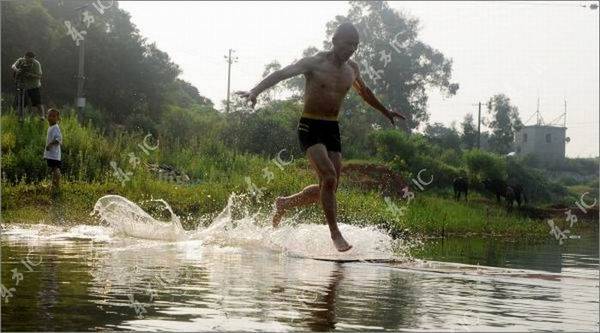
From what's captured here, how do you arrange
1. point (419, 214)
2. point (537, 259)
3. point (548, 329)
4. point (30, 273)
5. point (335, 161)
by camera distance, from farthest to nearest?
point (419, 214) → point (537, 259) → point (335, 161) → point (30, 273) → point (548, 329)

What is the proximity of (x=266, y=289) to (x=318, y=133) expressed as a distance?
292cm

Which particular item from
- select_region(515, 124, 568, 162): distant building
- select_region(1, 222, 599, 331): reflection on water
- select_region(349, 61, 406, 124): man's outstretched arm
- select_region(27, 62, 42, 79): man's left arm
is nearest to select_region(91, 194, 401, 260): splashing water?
select_region(1, 222, 599, 331): reflection on water

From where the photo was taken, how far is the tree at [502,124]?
85.5m

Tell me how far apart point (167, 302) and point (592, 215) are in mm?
38713

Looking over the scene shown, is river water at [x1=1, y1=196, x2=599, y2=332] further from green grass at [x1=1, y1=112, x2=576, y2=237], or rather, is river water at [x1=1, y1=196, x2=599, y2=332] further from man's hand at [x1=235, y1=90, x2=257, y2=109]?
green grass at [x1=1, y1=112, x2=576, y2=237]

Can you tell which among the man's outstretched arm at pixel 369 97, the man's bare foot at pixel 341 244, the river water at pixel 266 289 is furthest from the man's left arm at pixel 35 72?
the man's bare foot at pixel 341 244

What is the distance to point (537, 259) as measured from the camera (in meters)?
12.1

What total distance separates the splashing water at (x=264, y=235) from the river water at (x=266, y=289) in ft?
0.07

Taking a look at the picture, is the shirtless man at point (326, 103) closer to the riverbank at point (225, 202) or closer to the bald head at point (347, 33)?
the bald head at point (347, 33)

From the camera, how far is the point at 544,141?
3484 inches

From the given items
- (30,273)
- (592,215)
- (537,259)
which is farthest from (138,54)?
(30,273)

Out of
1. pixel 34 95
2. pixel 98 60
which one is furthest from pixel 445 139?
pixel 34 95

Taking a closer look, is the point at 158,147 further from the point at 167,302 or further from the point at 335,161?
the point at 167,302

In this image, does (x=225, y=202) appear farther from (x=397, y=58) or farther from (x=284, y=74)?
(x=397, y=58)
